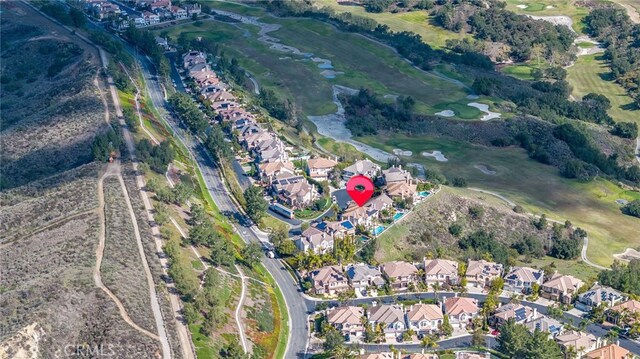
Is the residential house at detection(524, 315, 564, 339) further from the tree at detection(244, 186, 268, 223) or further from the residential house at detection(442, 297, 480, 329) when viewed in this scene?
the tree at detection(244, 186, 268, 223)

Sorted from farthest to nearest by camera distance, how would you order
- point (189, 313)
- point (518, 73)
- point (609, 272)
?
point (518, 73) < point (609, 272) < point (189, 313)

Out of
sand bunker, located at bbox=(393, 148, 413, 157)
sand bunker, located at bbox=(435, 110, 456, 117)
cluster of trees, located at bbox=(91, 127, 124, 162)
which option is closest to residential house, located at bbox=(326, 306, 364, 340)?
cluster of trees, located at bbox=(91, 127, 124, 162)

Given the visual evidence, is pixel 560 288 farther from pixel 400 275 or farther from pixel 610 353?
pixel 400 275

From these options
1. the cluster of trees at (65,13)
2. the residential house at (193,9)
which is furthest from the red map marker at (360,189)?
the residential house at (193,9)

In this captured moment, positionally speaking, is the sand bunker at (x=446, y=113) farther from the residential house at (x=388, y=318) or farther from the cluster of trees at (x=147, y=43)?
the residential house at (x=388, y=318)

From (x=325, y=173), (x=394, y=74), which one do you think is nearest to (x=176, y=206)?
(x=325, y=173)

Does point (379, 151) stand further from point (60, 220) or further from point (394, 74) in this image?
point (60, 220)
